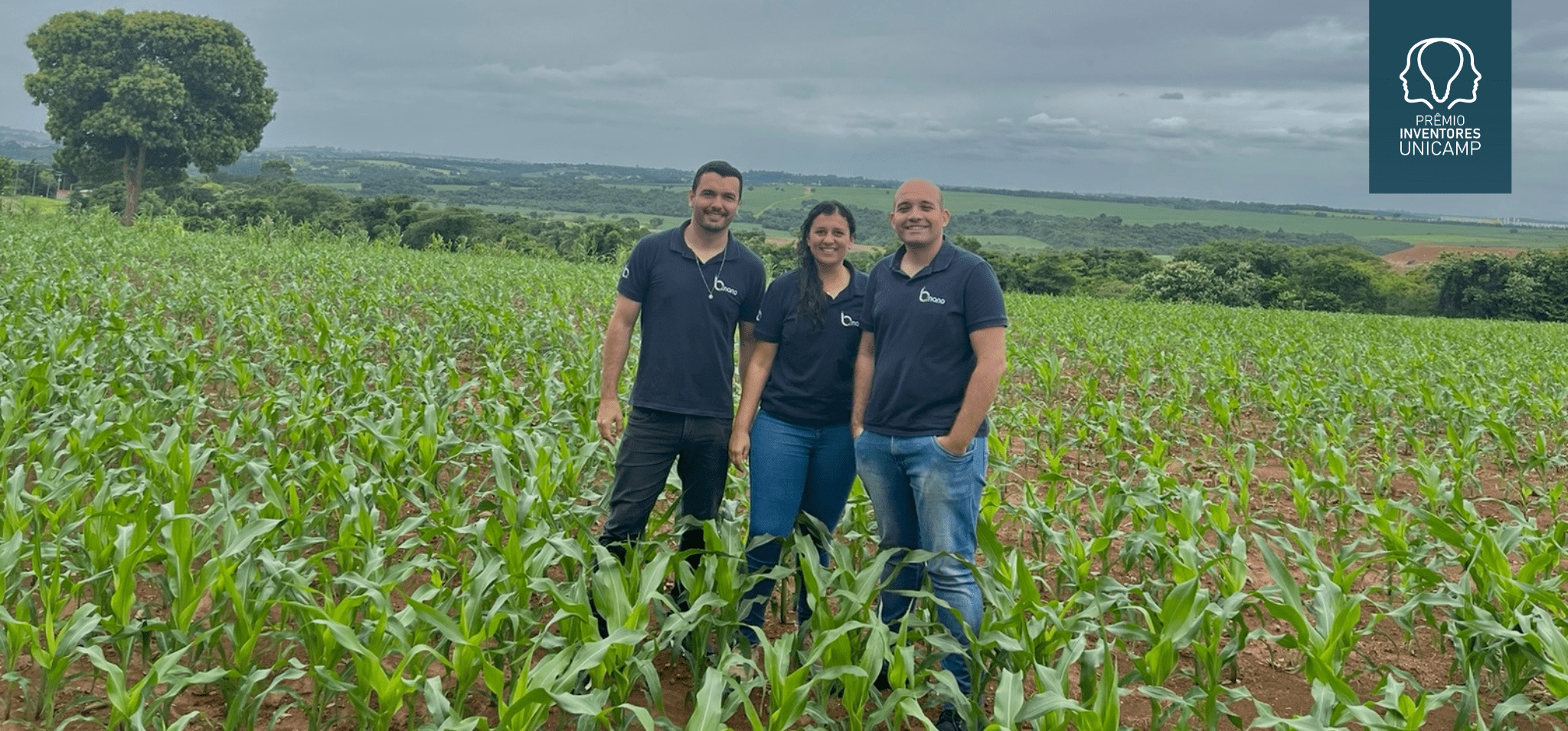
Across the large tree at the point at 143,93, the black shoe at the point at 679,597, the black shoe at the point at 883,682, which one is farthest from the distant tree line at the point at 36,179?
the black shoe at the point at 883,682

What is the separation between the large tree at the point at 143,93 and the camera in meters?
40.0

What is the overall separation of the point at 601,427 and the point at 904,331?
1.31 meters

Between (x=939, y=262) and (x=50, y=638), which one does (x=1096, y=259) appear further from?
(x=50, y=638)

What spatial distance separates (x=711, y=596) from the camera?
134 inches

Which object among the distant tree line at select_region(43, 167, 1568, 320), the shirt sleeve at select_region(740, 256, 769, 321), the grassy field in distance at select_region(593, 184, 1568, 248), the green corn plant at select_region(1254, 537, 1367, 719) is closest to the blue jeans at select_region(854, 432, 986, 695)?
the shirt sleeve at select_region(740, 256, 769, 321)

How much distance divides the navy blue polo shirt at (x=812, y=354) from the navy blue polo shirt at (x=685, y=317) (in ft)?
0.66

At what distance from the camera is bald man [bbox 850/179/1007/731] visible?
330 cm

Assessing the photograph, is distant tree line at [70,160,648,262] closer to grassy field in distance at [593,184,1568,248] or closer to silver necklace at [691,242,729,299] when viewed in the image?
grassy field in distance at [593,184,1568,248]

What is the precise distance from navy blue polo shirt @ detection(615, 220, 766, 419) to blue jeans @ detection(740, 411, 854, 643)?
0.24 meters

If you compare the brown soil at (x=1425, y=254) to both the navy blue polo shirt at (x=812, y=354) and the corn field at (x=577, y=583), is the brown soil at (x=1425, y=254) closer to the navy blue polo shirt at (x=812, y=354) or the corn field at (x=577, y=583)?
the corn field at (x=577, y=583)

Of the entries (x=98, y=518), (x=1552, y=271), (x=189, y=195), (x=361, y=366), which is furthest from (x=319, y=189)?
(x=1552, y=271)

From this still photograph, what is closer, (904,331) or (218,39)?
(904,331)

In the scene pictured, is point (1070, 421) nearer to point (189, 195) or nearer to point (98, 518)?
point (98, 518)

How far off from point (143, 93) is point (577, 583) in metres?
45.5
